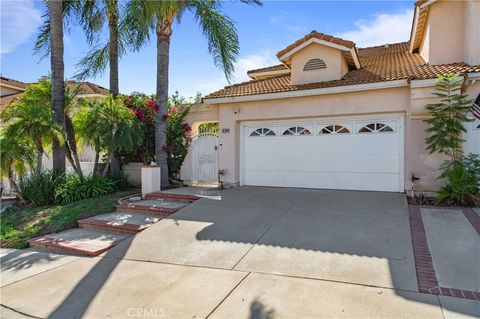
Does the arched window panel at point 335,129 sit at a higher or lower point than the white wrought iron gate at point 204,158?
higher

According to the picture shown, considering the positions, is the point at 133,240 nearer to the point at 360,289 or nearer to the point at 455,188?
the point at 360,289

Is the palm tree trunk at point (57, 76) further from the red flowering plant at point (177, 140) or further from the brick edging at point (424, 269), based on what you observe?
the brick edging at point (424, 269)

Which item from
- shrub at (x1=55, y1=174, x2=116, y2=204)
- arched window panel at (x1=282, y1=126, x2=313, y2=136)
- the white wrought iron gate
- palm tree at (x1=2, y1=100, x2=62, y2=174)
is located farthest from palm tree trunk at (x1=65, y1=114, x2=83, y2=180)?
arched window panel at (x1=282, y1=126, x2=313, y2=136)

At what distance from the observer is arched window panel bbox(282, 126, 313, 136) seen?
11694 mm

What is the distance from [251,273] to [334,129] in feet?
24.2

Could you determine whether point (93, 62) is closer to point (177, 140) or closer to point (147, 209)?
point (177, 140)

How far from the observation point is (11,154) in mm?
10320

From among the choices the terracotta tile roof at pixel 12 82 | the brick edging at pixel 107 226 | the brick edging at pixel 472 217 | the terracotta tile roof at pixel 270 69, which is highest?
the terracotta tile roof at pixel 12 82

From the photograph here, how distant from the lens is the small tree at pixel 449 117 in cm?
882

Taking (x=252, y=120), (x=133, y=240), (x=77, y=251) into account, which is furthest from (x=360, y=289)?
(x=252, y=120)

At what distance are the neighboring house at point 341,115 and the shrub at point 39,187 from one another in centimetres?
484

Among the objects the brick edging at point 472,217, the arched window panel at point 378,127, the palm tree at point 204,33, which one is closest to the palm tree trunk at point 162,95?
the palm tree at point 204,33

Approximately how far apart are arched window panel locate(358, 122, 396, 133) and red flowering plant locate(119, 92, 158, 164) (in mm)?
7994

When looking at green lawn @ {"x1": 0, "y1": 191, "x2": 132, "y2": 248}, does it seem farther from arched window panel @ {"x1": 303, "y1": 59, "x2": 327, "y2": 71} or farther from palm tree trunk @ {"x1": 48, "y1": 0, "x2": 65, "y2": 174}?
arched window panel @ {"x1": 303, "y1": 59, "x2": 327, "y2": 71}
